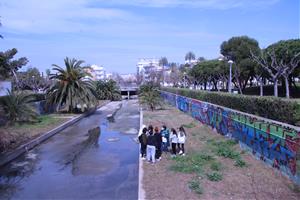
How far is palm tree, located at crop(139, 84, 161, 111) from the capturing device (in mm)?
38781

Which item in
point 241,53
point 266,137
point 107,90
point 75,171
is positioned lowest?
point 75,171

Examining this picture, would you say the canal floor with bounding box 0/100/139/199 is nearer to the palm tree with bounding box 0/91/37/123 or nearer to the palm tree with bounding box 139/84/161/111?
the palm tree with bounding box 0/91/37/123

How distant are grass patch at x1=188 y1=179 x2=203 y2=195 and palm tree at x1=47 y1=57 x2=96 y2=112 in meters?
27.2

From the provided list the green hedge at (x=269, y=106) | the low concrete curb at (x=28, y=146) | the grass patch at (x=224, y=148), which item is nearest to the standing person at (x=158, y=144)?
the grass patch at (x=224, y=148)

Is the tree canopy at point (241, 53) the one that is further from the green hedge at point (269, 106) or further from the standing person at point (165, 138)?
the standing person at point (165, 138)

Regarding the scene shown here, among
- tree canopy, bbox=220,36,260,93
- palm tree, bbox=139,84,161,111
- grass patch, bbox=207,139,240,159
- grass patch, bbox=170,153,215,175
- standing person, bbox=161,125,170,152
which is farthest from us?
tree canopy, bbox=220,36,260,93

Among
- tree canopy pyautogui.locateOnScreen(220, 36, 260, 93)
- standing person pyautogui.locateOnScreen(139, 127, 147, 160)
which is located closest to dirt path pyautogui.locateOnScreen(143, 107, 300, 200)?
standing person pyautogui.locateOnScreen(139, 127, 147, 160)

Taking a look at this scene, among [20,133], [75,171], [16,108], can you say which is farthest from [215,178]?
[16,108]

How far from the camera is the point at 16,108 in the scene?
2567 cm

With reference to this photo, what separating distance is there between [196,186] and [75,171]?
A: 5.16 m

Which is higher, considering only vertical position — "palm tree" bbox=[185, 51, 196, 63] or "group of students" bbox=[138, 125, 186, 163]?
"palm tree" bbox=[185, 51, 196, 63]

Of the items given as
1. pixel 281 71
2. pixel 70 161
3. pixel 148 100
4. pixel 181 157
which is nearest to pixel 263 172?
pixel 181 157

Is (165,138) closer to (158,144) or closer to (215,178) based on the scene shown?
(158,144)

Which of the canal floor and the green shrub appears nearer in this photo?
the green shrub
